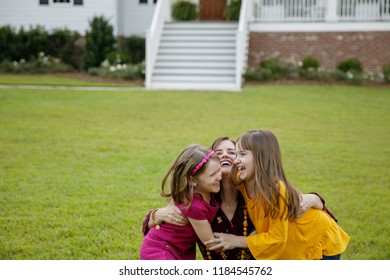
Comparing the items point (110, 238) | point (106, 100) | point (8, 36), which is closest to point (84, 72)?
point (8, 36)

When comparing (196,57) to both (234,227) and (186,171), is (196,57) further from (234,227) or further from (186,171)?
(186,171)

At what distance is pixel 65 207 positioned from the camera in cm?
551

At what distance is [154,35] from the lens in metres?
17.2

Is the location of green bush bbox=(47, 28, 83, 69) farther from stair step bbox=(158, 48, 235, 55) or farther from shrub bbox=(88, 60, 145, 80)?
stair step bbox=(158, 48, 235, 55)

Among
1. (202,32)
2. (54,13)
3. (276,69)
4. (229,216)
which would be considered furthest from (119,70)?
(229,216)

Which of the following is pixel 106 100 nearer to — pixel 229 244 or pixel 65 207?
pixel 65 207

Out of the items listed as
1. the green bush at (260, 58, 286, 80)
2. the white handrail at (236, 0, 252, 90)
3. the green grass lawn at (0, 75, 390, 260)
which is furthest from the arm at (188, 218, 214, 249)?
the green bush at (260, 58, 286, 80)

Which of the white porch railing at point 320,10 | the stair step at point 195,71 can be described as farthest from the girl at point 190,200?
the white porch railing at point 320,10

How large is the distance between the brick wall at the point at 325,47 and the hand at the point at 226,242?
15.5 meters

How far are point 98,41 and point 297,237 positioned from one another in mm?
16748

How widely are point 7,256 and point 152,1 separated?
58.8 feet

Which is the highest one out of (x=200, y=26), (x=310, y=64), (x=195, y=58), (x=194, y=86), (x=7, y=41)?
(x=200, y=26)

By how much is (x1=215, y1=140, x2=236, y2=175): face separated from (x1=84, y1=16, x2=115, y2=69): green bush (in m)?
15.9

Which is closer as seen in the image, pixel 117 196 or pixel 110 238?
pixel 110 238
